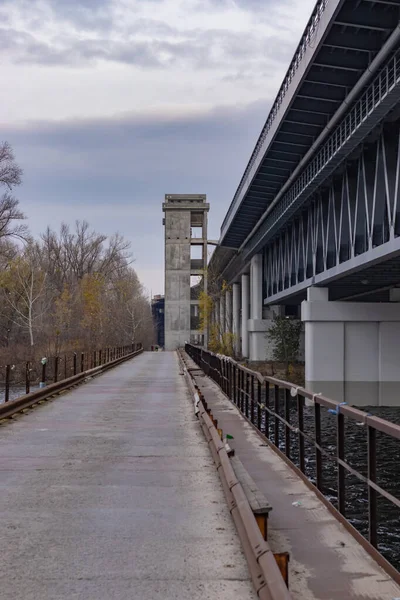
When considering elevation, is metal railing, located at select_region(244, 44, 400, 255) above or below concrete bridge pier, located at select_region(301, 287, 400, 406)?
above

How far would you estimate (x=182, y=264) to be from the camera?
340 ft

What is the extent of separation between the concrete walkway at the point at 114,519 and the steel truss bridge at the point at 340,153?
39.3ft

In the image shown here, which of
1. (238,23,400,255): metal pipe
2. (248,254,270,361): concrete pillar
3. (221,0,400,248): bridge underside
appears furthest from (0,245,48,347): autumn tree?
(238,23,400,255): metal pipe

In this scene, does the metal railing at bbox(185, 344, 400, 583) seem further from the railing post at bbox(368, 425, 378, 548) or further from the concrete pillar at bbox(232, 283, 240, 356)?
the concrete pillar at bbox(232, 283, 240, 356)

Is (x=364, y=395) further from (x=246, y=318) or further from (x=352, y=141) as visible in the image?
(x=246, y=318)

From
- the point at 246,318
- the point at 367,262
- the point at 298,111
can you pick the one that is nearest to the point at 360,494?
the point at 367,262

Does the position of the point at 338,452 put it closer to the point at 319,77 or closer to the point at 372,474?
the point at 372,474

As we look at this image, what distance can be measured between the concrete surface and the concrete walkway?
44 cm

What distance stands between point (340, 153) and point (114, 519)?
19212 millimetres

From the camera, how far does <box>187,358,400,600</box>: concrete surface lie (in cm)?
472

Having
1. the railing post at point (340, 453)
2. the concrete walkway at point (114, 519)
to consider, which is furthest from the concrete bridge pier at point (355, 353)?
the railing post at point (340, 453)

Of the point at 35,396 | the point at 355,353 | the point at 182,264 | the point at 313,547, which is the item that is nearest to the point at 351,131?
the point at 35,396

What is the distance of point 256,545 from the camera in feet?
16.6

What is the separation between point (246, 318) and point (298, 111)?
39.4 m
